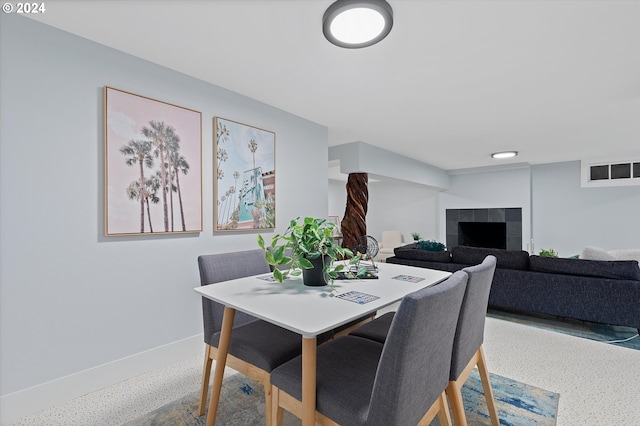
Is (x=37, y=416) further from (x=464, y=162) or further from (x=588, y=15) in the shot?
(x=464, y=162)

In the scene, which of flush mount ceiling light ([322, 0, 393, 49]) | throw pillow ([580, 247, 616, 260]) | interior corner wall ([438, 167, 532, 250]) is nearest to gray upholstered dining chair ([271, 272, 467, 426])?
flush mount ceiling light ([322, 0, 393, 49])

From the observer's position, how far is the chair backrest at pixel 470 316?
1.21 metres

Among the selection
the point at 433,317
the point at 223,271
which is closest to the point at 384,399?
the point at 433,317

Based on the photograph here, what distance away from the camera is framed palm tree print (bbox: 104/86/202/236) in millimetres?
1937

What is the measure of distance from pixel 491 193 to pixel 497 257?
3.77 meters

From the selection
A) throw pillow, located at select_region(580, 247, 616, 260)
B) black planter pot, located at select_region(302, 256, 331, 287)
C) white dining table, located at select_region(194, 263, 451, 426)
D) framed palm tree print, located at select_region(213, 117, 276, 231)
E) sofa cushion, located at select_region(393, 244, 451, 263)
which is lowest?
sofa cushion, located at select_region(393, 244, 451, 263)

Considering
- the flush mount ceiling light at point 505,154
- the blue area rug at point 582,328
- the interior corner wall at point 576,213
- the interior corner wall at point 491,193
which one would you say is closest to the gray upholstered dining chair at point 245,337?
the blue area rug at point 582,328

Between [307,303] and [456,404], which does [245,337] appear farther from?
[456,404]

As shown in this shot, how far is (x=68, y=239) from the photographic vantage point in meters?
1.79

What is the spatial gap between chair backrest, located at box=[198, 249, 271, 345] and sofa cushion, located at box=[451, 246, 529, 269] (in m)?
2.44

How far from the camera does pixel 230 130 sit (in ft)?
8.57

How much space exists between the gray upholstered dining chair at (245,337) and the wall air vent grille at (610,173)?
666 centimetres

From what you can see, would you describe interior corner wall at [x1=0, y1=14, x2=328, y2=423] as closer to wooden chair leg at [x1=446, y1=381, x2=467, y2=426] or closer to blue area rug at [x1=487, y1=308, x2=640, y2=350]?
wooden chair leg at [x1=446, y1=381, x2=467, y2=426]

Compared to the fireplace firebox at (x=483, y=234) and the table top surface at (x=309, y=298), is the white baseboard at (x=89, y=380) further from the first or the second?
the fireplace firebox at (x=483, y=234)
